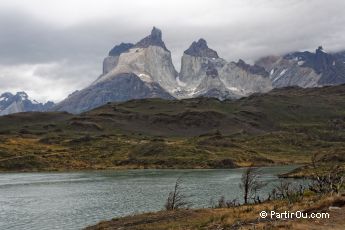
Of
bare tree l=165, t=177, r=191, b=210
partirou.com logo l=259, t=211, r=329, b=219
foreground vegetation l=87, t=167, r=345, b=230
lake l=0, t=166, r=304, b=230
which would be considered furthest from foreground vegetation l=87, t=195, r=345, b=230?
lake l=0, t=166, r=304, b=230

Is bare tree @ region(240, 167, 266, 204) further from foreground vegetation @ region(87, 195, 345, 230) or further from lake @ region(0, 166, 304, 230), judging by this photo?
foreground vegetation @ region(87, 195, 345, 230)

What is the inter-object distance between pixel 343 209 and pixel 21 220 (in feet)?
197

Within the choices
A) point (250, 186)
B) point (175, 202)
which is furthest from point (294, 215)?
point (250, 186)

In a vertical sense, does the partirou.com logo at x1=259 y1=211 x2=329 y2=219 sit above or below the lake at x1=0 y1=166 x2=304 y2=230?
above

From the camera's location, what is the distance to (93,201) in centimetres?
11644

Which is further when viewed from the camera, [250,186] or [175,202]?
[250,186]

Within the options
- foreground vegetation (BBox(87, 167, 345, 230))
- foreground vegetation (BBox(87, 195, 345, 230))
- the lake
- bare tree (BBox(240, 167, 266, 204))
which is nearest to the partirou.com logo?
foreground vegetation (BBox(87, 167, 345, 230))

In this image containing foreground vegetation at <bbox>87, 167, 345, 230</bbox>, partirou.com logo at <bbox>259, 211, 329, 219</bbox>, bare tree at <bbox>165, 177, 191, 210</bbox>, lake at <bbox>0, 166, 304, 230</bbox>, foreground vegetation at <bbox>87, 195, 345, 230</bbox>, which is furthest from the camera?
lake at <bbox>0, 166, 304, 230</bbox>

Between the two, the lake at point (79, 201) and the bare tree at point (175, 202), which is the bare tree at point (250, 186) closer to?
the lake at point (79, 201)

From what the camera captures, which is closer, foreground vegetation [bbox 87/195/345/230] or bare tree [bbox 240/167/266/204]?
foreground vegetation [bbox 87/195/345/230]

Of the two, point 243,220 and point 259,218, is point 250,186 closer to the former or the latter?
point 243,220

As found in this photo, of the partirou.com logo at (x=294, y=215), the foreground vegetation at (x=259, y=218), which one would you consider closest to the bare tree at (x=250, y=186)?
the foreground vegetation at (x=259, y=218)

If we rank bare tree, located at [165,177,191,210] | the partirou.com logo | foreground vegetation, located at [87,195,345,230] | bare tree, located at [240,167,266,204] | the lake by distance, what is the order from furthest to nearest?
the lake
bare tree, located at [240,167,266,204]
bare tree, located at [165,177,191,210]
the partirou.com logo
foreground vegetation, located at [87,195,345,230]

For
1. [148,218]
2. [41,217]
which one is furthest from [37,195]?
[148,218]
